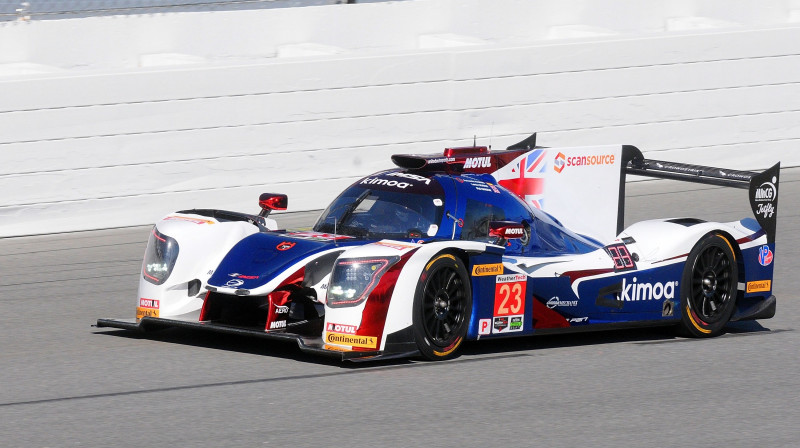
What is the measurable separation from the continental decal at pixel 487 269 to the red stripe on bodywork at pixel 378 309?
59cm

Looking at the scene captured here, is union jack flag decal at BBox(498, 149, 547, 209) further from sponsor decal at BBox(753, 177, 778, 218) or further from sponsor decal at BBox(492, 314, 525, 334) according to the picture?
sponsor decal at BBox(492, 314, 525, 334)

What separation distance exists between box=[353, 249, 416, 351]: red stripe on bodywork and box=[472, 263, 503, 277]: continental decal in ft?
1.93

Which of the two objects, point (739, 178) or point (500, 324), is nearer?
point (500, 324)

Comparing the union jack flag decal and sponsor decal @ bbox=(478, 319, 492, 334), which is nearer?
sponsor decal @ bbox=(478, 319, 492, 334)

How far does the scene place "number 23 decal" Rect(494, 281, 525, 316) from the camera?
7.20 meters

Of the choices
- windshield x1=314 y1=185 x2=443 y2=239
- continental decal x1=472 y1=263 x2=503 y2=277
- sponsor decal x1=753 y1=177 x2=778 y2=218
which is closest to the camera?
continental decal x1=472 y1=263 x2=503 y2=277

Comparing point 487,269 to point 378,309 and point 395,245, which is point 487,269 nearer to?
point 395,245

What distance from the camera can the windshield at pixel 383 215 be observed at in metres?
7.59

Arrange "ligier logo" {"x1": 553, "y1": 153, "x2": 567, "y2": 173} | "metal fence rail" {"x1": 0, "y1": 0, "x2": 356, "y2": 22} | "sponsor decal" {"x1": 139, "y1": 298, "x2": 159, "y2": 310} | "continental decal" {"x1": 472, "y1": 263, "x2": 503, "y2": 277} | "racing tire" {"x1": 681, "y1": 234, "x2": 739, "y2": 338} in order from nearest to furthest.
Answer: "continental decal" {"x1": 472, "y1": 263, "x2": 503, "y2": 277}
"sponsor decal" {"x1": 139, "y1": 298, "x2": 159, "y2": 310}
"racing tire" {"x1": 681, "y1": 234, "x2": 739, "y2": 338}
"ligier logo" {"x1": 553, "y1": 153, "x2": 567, "y2": 173}
"metal fence rail" {"x1": 0, "y1": 0, "x2": 356, "y2": 22}

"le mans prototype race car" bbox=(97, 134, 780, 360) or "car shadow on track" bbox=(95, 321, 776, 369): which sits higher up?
"le mans prototype race car" bbox=(97, 134, 780, 360)

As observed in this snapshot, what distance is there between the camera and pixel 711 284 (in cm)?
826

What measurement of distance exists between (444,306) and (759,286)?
100.0 inches

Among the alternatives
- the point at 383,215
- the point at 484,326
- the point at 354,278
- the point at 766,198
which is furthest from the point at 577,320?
the point at 766,198

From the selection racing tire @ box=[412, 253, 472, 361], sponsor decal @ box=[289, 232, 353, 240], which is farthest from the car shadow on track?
sponsor decal @ box=[289, 232, 353, 240]
